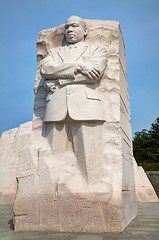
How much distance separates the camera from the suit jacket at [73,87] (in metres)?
3.55

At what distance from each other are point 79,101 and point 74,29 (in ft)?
4.48

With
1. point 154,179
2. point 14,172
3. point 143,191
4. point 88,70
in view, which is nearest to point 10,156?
point 14,172

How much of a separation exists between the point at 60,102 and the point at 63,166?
0.95m

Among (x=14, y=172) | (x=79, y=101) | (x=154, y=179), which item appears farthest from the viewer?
(x=154, y=179)

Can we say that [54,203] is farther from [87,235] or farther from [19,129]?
[19,129]

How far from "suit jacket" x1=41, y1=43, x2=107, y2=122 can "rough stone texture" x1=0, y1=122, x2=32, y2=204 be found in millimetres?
4482

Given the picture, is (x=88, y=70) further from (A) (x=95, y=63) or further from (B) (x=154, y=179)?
(B) (x=154, y=179)

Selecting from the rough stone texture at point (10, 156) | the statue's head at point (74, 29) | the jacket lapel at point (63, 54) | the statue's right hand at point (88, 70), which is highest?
the statue's head at point (74, 29)

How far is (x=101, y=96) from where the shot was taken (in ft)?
12.6

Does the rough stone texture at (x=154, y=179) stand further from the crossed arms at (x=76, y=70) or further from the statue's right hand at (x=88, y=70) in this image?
the statue's right hand at (x=88, y=70)

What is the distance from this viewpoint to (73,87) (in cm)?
367

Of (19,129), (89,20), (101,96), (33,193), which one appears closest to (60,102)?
(101,96)

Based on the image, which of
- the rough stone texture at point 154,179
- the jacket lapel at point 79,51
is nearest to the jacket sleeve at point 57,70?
the jacket lapel at point 79,51

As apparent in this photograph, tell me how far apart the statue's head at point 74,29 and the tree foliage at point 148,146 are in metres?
18.5
